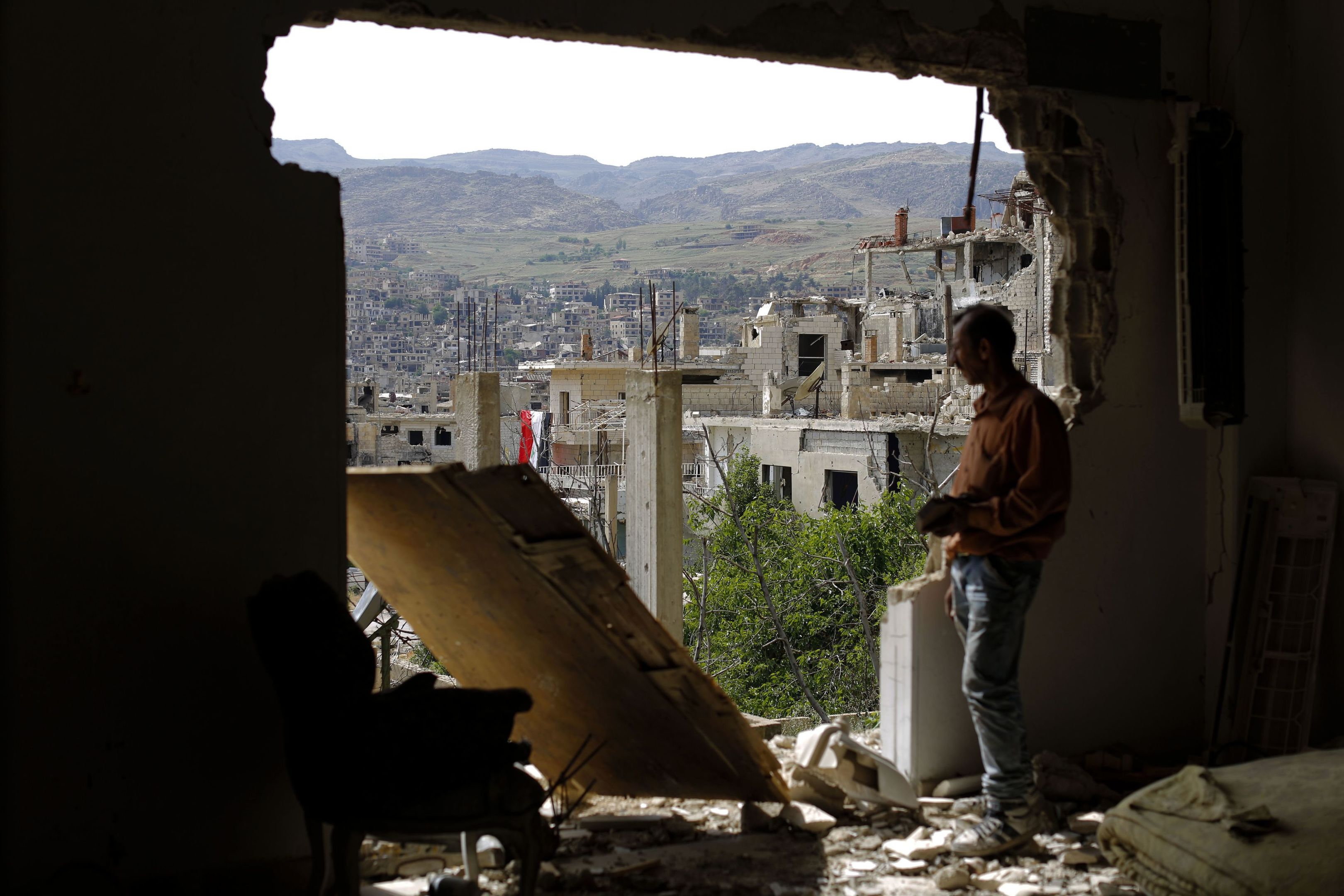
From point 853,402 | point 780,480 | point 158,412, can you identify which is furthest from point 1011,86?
point 853,402

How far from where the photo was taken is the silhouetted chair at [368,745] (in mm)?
3033

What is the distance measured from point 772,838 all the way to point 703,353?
4478 cm

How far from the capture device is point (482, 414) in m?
11.2

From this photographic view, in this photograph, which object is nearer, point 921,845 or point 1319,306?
point 921,845

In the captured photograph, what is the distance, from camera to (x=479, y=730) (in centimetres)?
320

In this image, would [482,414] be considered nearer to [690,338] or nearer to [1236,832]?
[1236,832]

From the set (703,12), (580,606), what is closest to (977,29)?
(703,12)

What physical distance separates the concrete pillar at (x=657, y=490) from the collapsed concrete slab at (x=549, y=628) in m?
3.97

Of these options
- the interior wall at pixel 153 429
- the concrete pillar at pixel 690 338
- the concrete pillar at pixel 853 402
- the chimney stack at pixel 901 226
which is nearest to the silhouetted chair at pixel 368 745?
the interior wall at pixel 153 429

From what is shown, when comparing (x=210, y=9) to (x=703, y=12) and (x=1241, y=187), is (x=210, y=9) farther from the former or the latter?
(x=1241, y=187)

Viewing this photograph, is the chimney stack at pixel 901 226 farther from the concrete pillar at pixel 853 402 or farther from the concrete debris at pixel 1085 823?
the concrete debris at pixel 1085 823

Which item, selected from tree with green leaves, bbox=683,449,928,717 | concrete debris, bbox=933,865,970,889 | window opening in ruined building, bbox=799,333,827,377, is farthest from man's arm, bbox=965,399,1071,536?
window opening in ruined building, bbox=799,333,827,377

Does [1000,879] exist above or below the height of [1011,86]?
below

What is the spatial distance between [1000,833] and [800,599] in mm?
13704
